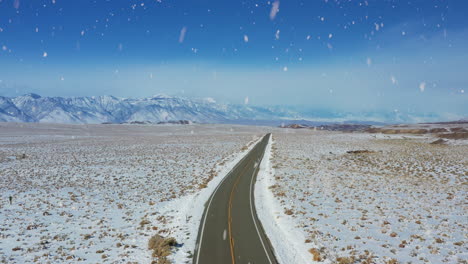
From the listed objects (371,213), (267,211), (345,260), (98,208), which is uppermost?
(371,213)

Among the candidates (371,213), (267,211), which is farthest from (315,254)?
(371,213)

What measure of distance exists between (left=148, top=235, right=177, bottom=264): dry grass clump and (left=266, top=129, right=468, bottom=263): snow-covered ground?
632cm

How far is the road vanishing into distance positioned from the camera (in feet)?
46.8

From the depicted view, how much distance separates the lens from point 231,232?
56.6ft

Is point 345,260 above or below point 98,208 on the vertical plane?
above

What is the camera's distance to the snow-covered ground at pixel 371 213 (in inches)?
567

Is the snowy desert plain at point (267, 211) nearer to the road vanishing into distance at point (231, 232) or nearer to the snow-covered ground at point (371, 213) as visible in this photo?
the snow-covered ground at point (371, 213)

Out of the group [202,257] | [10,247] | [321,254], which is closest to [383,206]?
[321,254]

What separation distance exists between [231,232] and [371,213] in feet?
36.2

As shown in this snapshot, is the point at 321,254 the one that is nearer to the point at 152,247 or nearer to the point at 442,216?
the point at 152,247

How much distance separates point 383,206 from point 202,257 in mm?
15820

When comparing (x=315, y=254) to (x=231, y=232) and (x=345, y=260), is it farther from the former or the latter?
(x=231, y=232)

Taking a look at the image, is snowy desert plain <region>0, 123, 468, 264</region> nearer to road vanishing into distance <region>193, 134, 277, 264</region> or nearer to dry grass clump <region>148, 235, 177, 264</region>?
dry grass clump <region>148, 235, 177, 264</region>

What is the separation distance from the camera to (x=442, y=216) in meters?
19.0
